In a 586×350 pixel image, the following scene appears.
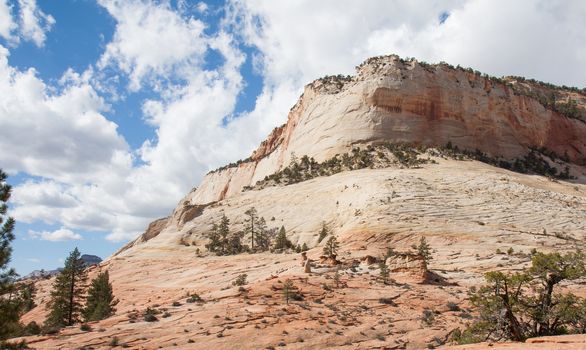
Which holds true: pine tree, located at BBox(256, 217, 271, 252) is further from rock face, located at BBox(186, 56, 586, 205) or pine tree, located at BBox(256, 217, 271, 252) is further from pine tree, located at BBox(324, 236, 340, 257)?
rock face, located at BBox(186, 56, 586, 205)

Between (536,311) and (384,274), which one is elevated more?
(384,274)

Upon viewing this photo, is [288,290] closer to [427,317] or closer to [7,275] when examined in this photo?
[427,317]

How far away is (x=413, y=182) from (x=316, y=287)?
2450cm

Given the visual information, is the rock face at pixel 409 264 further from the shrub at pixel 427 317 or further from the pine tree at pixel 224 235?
the pine tree at pixel 224 235

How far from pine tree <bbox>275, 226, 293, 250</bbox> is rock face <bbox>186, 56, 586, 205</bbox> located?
26844mm

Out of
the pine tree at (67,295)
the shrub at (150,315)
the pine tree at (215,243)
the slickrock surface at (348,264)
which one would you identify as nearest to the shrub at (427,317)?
the slickrock surface at (348,264)

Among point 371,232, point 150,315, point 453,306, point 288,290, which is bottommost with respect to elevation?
point 453,306

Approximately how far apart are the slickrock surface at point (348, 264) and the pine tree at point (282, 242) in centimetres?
170

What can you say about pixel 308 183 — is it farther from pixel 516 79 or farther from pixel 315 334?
pixel 516 79

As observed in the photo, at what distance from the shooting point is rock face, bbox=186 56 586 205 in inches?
2756

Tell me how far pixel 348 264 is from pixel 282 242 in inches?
498

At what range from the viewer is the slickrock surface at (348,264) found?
734 inches

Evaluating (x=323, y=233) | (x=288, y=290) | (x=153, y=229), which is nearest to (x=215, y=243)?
(x=323, y=233)

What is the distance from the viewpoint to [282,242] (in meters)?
41.9
